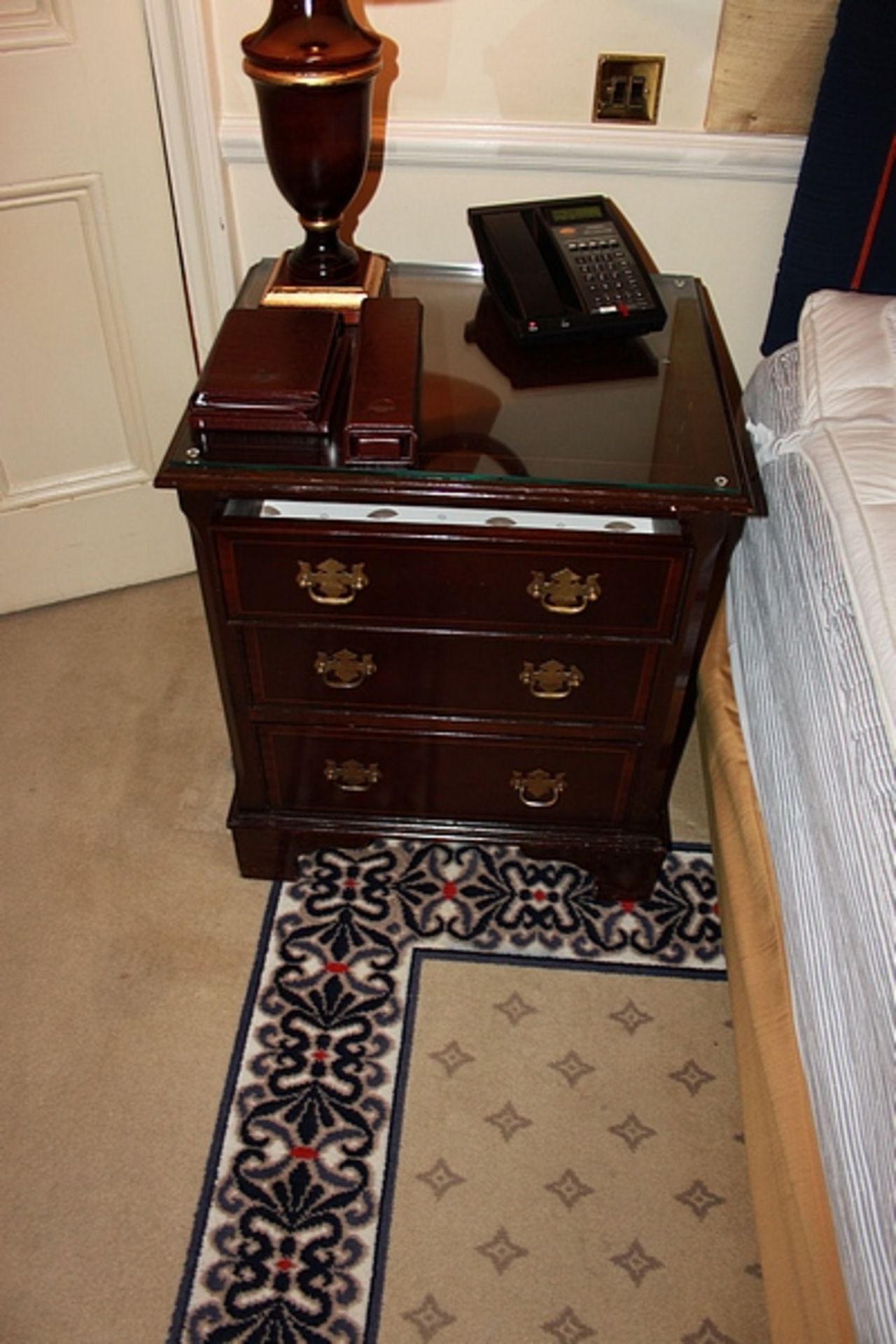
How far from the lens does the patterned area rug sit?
1.42 metres

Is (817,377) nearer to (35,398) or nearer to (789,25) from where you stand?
(789,25)

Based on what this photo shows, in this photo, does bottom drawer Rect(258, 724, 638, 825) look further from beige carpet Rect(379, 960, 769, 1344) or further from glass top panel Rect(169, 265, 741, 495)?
glass top panel Rect(169, 265, 741, 495)

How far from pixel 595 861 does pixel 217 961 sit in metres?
0.63

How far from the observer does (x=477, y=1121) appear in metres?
1.59

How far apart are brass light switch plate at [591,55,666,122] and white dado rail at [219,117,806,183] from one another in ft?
0.07

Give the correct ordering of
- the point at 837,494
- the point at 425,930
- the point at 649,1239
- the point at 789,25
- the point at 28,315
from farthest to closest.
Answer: the point at 28,315 → the point at 425,930 → the point at 789,25 → the point at 649,1239 → the point at 837,494

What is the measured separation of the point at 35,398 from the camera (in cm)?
213

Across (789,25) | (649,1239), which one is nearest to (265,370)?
(789,25)

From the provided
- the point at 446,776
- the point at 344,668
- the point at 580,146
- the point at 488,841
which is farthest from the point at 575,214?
the point at 488,841

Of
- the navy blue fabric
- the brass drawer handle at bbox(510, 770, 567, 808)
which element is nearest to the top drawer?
the brass drawer handle at bbox(510, 770, 567, 808)

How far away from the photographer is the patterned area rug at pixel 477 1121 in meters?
1.42

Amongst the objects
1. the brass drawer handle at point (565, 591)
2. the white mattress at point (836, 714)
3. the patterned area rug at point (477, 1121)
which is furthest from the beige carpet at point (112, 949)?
the brass drawer handle at point (565, 591)

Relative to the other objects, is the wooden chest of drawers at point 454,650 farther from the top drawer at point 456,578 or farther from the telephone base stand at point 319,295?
the telephone base stand at point 319,295

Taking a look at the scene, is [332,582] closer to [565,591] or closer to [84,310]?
[565,591]
